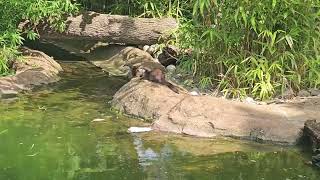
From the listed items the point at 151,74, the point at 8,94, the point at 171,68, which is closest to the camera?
the point at 151,74

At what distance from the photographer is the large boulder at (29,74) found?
7.48 meters

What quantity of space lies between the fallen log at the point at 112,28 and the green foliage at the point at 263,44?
2593 millimetres

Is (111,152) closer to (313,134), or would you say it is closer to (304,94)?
(313,134)

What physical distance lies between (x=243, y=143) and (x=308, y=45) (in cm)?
194

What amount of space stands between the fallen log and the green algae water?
9.92 ft

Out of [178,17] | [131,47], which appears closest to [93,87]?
[131,47]

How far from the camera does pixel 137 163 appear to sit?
4.90 meters

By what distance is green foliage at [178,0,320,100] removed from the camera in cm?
647

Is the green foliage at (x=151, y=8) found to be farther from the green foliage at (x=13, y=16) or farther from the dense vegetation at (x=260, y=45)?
the dense vegetation at (x=260, y=45)

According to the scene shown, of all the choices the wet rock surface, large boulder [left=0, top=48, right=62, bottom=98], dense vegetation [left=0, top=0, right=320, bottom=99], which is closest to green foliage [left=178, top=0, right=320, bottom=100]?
dense vegetation [left=0, top=0, right=320, bottom=99]

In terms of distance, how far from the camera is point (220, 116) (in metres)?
5.78

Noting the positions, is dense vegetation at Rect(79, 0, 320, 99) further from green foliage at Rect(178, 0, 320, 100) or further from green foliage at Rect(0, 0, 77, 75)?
green foliage at Rect(0, 0, 77, 75)

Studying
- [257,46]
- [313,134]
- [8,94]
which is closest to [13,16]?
[8,94]

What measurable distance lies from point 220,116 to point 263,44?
126 centimetres
